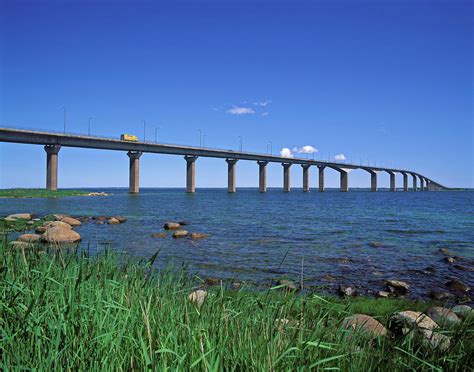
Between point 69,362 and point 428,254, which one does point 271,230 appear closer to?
point 428,254

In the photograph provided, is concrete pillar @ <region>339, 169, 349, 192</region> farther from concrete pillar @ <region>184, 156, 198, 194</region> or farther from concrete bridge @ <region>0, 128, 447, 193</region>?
concrete pillar @ <region>184, 156, 198, 194</region>

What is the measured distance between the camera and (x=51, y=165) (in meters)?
74.3

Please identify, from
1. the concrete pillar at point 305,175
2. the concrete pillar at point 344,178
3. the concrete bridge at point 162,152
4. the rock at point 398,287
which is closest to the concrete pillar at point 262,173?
the concrete bridge at point 162,152

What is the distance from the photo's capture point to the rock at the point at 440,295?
39.4ft

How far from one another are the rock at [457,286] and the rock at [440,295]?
865mm

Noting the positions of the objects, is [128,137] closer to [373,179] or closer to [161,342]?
[161,342]

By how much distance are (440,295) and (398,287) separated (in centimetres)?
126

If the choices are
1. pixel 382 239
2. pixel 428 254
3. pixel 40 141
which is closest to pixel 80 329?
pixel 428 254

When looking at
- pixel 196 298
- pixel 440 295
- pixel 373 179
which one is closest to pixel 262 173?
pixel 373 179

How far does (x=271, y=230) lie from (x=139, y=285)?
77.8ft

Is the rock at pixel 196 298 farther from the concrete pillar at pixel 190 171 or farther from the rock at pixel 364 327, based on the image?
the concrete pillar at pixel 190 171

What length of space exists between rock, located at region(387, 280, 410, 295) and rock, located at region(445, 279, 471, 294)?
5.96 feet

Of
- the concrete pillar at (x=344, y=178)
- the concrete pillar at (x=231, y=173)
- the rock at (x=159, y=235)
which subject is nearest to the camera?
the rock at (x=159, y=235)

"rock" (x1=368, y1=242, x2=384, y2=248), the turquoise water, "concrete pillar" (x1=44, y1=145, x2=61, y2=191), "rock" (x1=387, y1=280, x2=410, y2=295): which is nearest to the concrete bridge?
"concrete pillar" (x1=44, y1=145, x2=61, y2=191)
